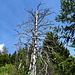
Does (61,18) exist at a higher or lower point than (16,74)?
higher

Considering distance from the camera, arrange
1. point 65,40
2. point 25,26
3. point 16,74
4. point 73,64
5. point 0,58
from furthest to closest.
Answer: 1. point 0,58
2. point 65,40
3. point 73,64
4. point 25,26
5. point 16,74

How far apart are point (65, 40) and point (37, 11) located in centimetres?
464

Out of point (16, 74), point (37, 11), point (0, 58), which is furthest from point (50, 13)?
point (0, 58)

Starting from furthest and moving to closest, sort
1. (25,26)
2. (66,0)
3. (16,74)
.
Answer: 1. (66,0)
2. (25,26)
3. (16,74)

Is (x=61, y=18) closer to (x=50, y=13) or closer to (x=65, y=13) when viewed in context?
(x=65, y=13)

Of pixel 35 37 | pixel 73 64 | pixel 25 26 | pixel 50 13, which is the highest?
pixel 50 13

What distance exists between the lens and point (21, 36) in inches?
378

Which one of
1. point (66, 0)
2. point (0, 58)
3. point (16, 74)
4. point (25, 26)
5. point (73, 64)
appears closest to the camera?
point (16, 74)

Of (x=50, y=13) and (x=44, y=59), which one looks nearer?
(x=44, y=59)

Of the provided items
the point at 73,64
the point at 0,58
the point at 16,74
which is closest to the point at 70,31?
the point at 73,64

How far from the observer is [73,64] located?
1078cm

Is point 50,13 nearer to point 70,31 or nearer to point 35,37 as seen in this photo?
point 35,37

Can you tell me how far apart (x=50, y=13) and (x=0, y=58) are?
25.0 metres

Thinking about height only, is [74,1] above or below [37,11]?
above
